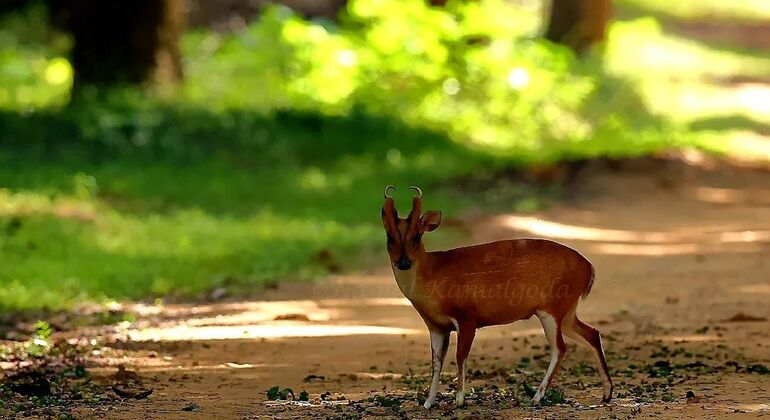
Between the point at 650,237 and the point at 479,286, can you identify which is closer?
the point at 479,286

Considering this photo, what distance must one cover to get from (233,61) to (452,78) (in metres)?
3.27

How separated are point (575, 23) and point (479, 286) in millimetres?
18897

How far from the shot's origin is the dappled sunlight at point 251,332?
9219 mm

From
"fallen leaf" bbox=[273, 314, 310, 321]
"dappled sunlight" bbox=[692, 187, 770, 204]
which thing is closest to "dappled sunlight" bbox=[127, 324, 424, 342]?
"fallen leaf" bbox=[273, 314, 310, 321]

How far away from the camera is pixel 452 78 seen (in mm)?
20156

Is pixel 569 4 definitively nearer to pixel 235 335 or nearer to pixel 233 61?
pixel 233 61

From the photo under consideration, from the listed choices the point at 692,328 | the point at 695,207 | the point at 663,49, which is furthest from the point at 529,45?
the point at 692,328

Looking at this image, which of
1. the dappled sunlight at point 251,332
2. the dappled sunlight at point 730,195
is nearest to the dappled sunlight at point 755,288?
the dappled sunlight at point 251,332

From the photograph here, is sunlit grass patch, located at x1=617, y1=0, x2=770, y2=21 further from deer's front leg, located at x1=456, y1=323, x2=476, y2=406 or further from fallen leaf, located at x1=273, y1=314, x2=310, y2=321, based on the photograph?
deer's front leg, located at x1=456, y1=323, x2=476, y2=406

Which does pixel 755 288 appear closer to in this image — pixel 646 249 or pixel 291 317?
pixel 646 249

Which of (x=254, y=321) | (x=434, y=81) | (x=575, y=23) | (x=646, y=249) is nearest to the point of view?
(x=254, y=321)

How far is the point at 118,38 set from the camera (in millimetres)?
18312

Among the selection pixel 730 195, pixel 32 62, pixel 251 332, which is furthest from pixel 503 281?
pixel 32 62

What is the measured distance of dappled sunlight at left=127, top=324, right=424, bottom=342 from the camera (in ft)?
30.2
